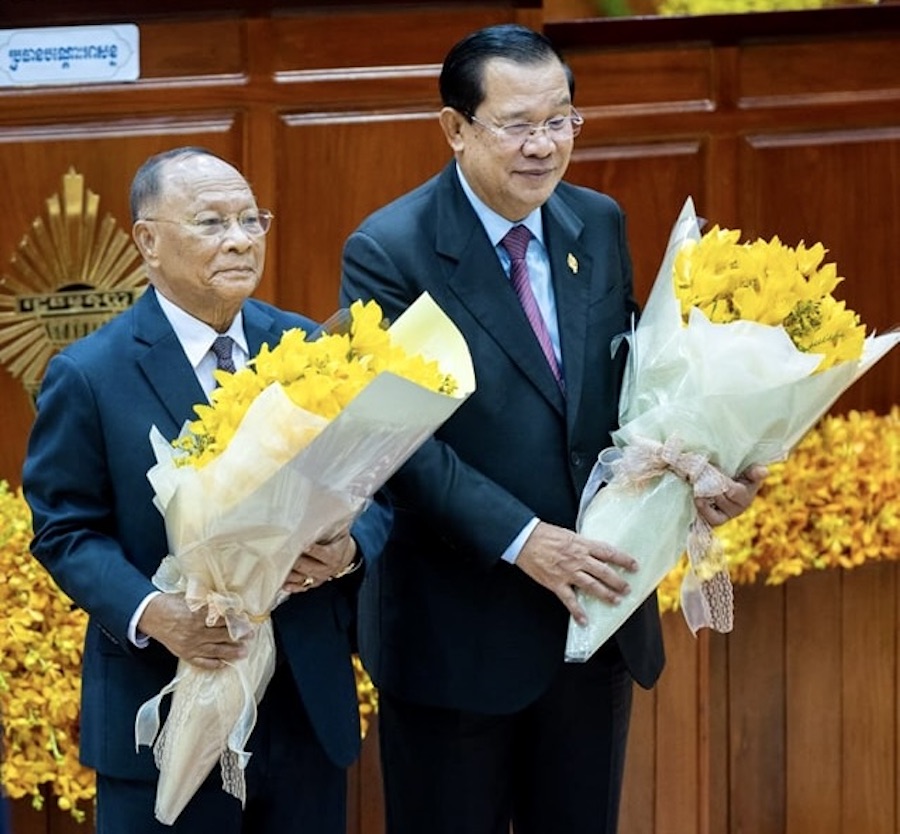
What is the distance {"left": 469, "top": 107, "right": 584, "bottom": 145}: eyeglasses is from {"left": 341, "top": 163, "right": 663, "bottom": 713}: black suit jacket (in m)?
0.15

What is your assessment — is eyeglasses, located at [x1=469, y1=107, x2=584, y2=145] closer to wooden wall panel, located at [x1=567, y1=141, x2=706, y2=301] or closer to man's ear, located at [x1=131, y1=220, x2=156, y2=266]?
man's ear, located at [x1=131, y1=220, x2=156, y2=266]

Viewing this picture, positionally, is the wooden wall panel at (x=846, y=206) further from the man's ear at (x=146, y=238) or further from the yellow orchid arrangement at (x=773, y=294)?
the man's ear at (x=146, y=238)

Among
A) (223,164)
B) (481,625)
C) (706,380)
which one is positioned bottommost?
(481,625)

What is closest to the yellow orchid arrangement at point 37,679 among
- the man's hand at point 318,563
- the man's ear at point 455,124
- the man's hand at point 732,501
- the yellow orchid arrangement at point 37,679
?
the yellow orchid arrangement at point 37,679

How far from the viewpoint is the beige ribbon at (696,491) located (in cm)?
282

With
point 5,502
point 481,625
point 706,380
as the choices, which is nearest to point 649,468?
point 706,380

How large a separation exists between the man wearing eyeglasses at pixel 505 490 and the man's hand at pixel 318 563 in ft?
0.81

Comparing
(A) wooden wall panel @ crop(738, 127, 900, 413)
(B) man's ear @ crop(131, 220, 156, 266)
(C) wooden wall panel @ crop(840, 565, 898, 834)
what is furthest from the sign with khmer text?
(C) wooden wall panel @ crop(840, 565, 898, 834)

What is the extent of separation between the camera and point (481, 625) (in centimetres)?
299

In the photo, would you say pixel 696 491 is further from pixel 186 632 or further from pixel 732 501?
pixel 186 632

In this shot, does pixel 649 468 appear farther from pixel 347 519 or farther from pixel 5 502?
pixel 5 502

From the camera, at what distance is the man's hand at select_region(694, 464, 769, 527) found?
9.44ft

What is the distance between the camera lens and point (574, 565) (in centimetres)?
285

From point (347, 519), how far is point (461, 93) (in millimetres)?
727
